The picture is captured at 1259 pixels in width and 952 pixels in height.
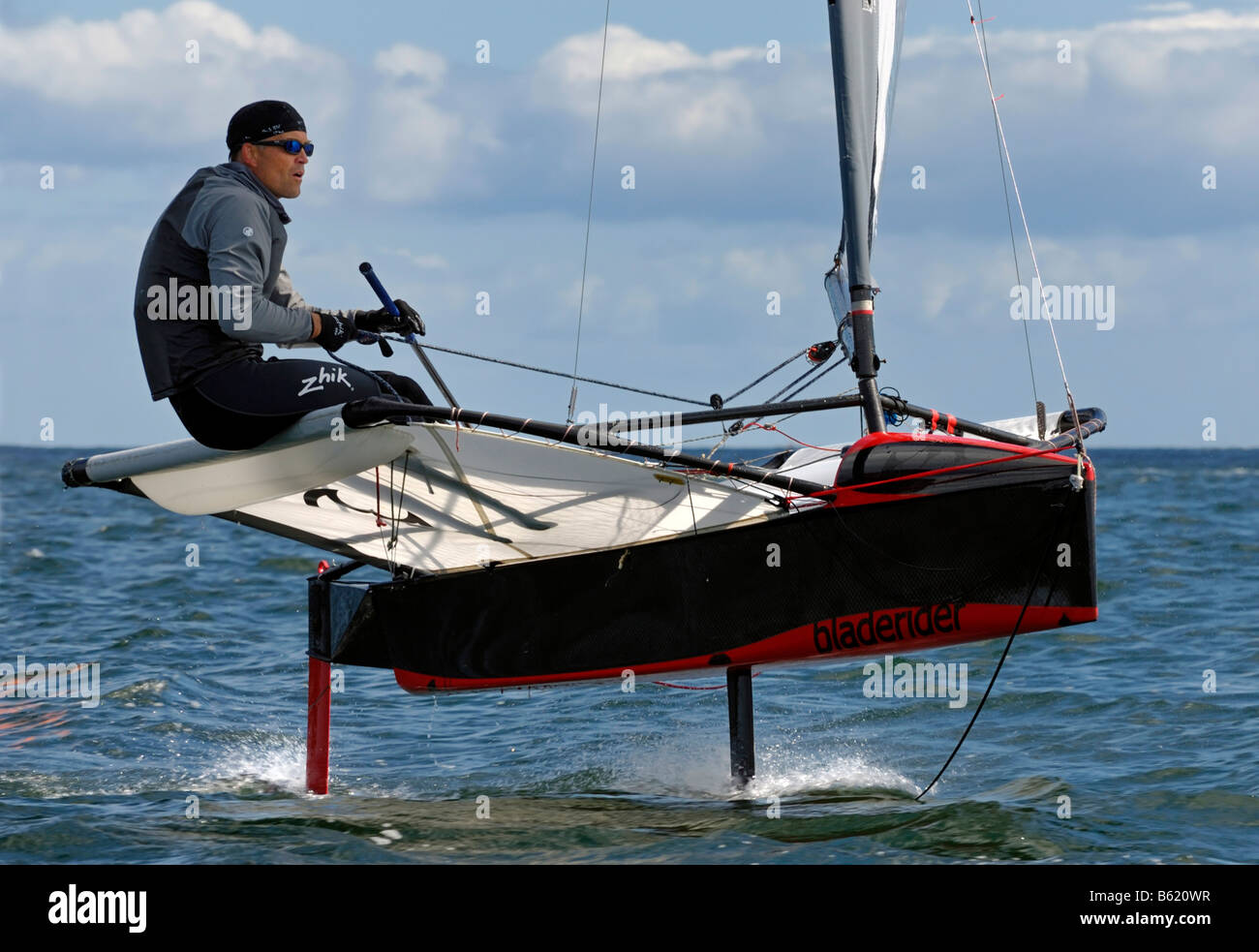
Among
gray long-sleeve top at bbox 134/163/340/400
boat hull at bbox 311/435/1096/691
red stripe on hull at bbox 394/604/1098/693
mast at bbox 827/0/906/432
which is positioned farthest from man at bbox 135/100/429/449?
mast at bbox 827/0/906/432

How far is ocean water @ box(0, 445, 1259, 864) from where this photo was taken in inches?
231

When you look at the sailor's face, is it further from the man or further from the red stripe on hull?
the red stripe on hull

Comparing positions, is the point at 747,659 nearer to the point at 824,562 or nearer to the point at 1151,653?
the point at 824,562

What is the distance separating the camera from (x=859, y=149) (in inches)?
244

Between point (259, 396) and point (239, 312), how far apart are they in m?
0.38

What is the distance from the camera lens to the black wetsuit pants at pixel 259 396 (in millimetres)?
5602

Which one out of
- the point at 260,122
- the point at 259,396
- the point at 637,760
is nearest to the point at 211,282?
the point at 259,396

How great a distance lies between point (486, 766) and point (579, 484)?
87.7 inches

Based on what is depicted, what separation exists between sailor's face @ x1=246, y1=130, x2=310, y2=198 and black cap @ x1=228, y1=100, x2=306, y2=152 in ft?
0.09

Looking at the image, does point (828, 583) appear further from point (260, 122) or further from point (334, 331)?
point (260, 122)

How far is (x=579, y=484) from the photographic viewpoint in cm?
614

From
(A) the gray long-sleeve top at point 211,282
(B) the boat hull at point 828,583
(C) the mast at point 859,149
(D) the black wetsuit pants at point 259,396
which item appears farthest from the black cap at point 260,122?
(C) the mast at point 859,149

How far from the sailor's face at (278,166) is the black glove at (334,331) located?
0.50 meters
